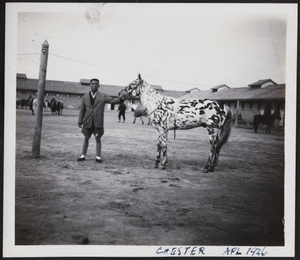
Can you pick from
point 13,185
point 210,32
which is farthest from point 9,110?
point 210,32

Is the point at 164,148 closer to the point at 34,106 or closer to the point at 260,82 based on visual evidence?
the point at 260,82

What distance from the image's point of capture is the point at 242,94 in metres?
4.13

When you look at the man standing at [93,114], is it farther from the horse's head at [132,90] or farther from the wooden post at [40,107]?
the wooden post at [40,107]

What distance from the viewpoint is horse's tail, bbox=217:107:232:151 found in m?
3.87

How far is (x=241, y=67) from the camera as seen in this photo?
3.79 m

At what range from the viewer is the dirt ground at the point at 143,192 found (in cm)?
293

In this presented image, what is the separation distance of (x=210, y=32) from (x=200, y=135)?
1.78m

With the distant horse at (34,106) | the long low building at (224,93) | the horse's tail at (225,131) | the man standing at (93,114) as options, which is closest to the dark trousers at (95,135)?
the man standing at (93,114)

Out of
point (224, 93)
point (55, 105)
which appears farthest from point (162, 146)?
point (55, 105)

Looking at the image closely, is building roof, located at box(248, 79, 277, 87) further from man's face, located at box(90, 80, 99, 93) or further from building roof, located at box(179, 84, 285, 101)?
man's face, located at box(90, 80, 99, 93)

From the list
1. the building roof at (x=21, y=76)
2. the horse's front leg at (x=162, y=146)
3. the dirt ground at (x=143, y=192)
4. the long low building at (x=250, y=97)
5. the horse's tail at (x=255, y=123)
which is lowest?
the dirt ground at (x=143, y=192)

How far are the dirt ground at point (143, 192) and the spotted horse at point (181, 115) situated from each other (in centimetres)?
22

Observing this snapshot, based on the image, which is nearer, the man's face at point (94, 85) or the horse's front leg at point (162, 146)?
the man's face at point (94, 85)

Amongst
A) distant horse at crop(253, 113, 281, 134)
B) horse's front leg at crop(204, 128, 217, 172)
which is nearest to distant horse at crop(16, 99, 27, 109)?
horse's front leg at crop(204, 128, 217, 172)
